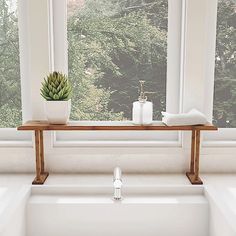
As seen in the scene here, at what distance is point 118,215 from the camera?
1469 mm

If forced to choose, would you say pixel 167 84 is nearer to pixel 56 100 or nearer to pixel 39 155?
pixel 56 100

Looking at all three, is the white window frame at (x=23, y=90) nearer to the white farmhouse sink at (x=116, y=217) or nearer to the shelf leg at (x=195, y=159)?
the white farmhouse sink at (x=116, y=217)

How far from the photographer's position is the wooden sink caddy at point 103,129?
1.52 metres

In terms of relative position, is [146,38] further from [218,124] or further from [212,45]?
[218,124]

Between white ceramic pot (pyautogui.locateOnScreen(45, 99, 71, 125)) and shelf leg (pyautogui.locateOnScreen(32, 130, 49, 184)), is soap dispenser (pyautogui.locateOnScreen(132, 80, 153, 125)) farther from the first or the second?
shelf leg (pyautogui.locateOnScreen(32, 130, 49, 184))

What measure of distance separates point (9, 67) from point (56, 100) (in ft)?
1.14

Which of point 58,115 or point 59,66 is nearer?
point 58,115

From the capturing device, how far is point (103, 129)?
1521mm

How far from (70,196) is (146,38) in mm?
771

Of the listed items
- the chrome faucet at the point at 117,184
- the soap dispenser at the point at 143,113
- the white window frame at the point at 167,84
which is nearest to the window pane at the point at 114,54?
the white window frame at the point at 167,84

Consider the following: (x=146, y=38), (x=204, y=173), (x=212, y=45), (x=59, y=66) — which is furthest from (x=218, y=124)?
(x=59, y=66)

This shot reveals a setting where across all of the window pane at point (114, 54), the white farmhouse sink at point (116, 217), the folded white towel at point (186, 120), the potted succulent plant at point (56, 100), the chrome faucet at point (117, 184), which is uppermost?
the window pane at point (114, 54)

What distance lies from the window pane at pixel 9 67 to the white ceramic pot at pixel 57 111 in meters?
0.28

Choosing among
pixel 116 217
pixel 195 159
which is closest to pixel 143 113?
pixel 195 159
